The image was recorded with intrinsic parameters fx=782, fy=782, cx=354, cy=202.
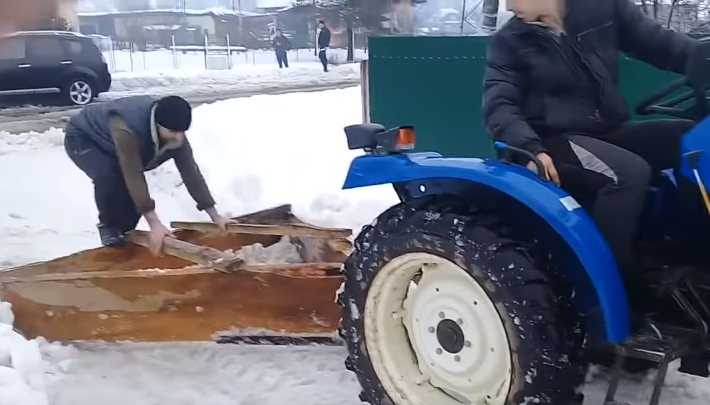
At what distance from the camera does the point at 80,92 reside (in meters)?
15.4

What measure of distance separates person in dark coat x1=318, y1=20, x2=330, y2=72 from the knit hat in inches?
492

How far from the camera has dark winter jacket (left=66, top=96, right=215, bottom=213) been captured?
4.14 meters

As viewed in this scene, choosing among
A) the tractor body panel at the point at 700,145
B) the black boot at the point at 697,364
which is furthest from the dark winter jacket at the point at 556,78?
the black boot at the point at 697,364

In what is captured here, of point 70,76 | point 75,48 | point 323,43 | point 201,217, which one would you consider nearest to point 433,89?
point 201,217

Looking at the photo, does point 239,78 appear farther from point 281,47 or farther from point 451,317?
point 451,317

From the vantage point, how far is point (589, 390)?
9.66ft

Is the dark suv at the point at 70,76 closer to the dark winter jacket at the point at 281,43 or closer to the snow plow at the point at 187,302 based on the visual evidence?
the dark winter jacket at the point at 281,43

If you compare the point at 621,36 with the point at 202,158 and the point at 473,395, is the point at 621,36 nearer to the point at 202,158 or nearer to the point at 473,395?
the point at 473,395

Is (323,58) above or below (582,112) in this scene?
below

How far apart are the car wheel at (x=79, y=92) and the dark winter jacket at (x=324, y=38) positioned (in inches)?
196

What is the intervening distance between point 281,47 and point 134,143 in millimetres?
15533

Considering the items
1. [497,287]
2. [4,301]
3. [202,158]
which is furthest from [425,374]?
[202,158]

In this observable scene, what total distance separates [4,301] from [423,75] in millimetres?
4008

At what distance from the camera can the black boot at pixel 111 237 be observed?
4.26 m
